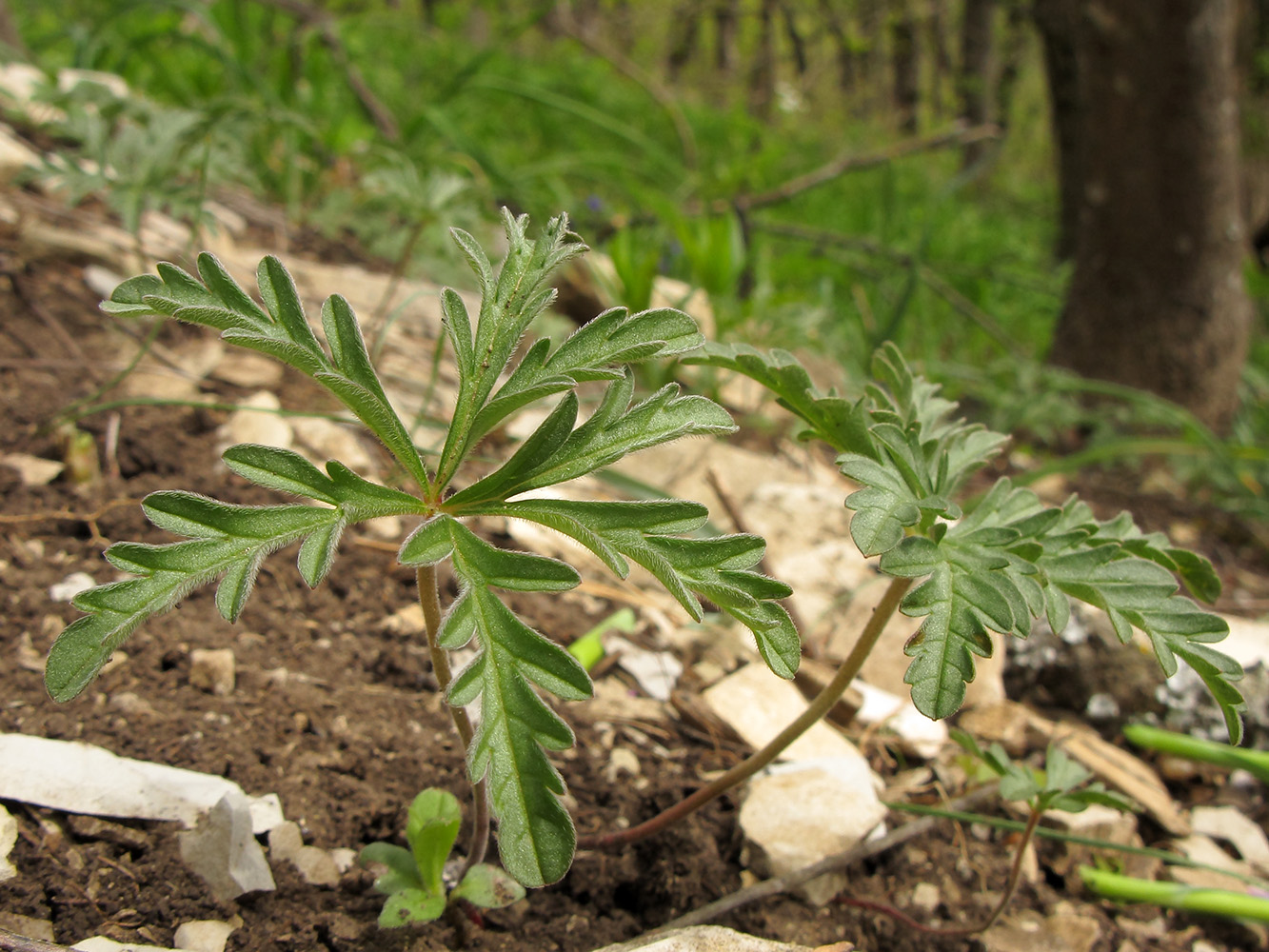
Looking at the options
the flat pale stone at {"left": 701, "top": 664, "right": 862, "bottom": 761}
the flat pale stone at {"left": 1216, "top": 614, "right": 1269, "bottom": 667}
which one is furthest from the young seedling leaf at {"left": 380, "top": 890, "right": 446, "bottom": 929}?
the flat pale stone at {"left": 1216, "top": 614, "right": 1269, "bottom": 667}

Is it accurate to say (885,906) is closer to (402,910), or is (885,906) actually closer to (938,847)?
(938,847)

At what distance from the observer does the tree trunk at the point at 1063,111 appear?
5668 mm

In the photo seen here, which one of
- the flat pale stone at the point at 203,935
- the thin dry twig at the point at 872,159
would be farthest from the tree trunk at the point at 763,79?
the flat pale stone at the point at 203,935

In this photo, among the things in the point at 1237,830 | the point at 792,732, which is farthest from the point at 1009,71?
the point at 792,732

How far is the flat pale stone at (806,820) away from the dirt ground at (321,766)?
4cm

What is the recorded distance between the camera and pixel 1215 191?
3914mm

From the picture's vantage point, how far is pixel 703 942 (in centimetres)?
113

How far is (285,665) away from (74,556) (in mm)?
450

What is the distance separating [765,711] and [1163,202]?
11.4ft

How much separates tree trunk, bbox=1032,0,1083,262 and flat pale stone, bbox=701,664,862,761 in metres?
5.01

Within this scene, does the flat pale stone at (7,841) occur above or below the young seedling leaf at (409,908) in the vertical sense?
above

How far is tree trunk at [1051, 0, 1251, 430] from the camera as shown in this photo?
3828mm

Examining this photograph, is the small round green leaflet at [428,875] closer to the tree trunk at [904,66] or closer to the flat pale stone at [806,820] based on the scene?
the flat pale stone at [806,820]

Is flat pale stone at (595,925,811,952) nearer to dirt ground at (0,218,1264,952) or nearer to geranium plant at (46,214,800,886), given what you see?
dirt ground at (0,218,1264,952)
